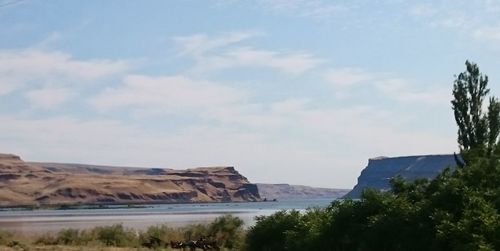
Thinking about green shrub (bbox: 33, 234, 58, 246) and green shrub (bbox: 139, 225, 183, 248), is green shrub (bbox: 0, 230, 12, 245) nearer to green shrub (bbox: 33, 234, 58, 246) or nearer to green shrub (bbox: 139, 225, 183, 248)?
green shrub (bbox: 33, 234, 58, 246)

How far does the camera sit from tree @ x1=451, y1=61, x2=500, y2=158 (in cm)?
3338

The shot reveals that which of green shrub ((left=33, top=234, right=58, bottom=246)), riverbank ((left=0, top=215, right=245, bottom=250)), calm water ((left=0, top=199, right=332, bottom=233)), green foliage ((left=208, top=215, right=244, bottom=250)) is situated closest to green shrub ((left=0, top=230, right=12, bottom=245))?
riverbank ((left=0, top=215, right=245, bottom=250))

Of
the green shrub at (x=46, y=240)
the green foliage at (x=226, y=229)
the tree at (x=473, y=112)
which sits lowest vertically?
the green shrub at (x=46, y=240)

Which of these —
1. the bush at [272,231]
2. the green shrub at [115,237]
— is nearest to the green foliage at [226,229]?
the green shrub at [115,237]

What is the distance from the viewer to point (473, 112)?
35.0m

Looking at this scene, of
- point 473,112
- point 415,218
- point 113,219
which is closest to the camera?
point 415,218

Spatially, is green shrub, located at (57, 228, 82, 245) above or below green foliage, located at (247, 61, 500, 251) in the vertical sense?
below

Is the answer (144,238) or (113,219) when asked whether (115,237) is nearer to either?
(144,238)

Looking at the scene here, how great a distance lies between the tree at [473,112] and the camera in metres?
33.4

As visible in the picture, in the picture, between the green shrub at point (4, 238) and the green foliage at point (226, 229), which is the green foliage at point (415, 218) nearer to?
the green foliage at point (226, 229)

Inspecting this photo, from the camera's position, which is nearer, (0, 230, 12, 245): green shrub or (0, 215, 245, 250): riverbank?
(0, 215, 245, 250): riverbank

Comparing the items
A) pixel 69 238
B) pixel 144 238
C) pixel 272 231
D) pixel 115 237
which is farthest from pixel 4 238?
pixel 272 231

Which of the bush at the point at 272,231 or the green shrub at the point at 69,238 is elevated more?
the bush at the point at 272,231

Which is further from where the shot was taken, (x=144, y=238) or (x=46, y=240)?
(x=144, y=238)
